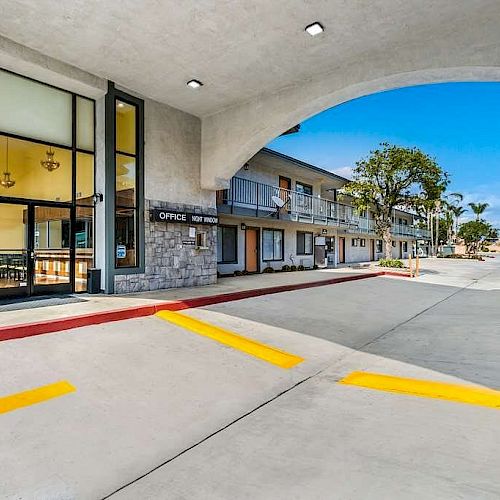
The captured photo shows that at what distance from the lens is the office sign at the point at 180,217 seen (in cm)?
993

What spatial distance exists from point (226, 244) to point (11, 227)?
29.5 ft

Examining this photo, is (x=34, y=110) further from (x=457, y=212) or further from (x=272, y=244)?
(x=457, y=212)

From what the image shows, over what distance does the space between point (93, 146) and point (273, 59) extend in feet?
16.9

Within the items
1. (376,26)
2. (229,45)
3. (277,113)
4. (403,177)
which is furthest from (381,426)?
(403,177)

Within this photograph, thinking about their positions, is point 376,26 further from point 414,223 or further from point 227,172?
point 414,223

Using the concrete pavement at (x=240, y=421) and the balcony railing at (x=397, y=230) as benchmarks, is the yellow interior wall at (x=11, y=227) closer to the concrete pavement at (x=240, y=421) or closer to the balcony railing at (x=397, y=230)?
the concrete pavement at (x=240, y=421)

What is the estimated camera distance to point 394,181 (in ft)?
66.3

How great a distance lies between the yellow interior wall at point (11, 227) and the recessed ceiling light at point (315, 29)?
7.33 meters

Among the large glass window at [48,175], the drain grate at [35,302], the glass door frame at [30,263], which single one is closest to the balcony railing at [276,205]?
the large glass window at [48,175]

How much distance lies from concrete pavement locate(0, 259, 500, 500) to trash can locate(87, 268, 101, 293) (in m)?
3.42

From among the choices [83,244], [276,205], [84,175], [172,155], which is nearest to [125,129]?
[172,155]

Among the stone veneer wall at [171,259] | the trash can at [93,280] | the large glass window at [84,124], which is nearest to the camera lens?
the trash can at [93,280]

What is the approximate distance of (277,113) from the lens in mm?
9555

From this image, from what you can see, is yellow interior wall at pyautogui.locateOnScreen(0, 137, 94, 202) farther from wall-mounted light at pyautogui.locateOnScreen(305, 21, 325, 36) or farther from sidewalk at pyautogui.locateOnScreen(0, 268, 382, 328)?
wall-mounted light at pyautogui.locateOnScreen(305, 21, 325, 36)
